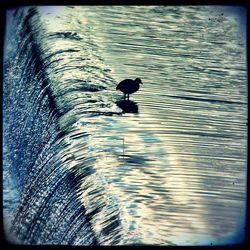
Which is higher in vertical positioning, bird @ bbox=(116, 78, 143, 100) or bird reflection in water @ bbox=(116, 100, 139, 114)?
bird @ bbox=(116, 78, 143, 100)

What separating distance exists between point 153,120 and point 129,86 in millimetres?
152

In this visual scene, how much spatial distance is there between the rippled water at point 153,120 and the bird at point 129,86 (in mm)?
19

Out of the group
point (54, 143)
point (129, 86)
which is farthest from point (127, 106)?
point (54, 143)

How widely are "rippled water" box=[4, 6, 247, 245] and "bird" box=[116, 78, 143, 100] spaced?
0.02m

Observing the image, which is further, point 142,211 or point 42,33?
point 42,33

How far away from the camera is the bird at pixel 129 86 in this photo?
169 cm

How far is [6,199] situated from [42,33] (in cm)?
63

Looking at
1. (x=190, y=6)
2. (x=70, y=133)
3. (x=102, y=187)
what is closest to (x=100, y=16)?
(x=190, y=6)

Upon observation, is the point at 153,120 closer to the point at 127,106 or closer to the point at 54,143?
the point at 127,106

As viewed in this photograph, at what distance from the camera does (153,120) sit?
1.70m

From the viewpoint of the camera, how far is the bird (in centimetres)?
169
